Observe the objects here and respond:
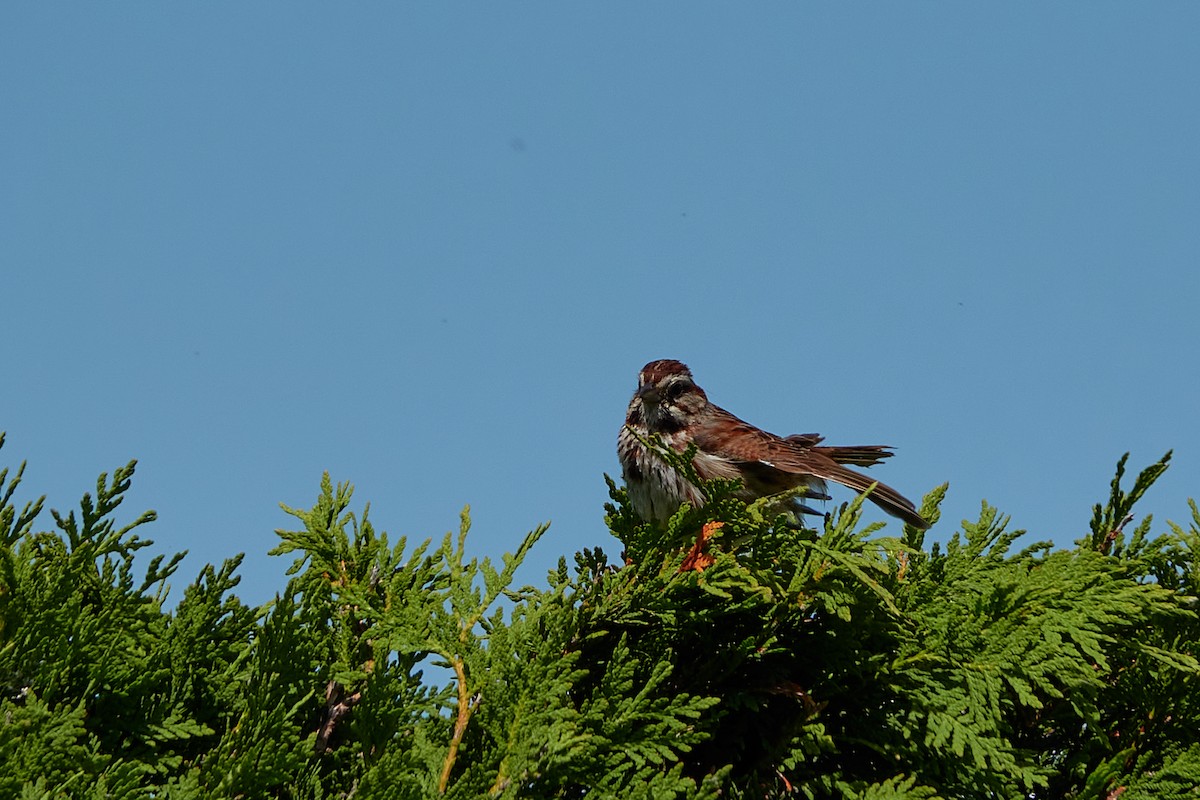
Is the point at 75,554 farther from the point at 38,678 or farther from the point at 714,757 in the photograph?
the point at 714,757

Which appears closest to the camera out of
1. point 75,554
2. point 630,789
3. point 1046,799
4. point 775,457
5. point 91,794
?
point 91,794

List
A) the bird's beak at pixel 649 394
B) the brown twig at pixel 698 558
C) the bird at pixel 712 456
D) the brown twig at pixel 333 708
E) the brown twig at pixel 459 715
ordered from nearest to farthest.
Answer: the brown twig at pixel 459 715 < the brown twig at pixel 333 708 < the brown twig at pixel 698 558 < the bird at pixel 712 456 < the bird's beak at pixel 649 394

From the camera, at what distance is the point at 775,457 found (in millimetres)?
5535

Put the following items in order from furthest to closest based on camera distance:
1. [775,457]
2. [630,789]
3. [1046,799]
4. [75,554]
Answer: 1. [775,457]
2. [1046,799]
3. [75,554]
4. [630,789]

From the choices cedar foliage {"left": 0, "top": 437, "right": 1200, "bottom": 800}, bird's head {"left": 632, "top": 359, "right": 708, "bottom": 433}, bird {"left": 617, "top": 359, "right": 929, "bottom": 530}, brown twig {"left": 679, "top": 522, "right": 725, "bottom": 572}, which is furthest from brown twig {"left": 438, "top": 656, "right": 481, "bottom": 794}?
bird's head {"left": 632, "top": 359, "right": 708, "bottom": 433}

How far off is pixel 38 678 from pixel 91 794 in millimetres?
408

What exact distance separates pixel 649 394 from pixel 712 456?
1.87 ft

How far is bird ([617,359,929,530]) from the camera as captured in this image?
5117 mm

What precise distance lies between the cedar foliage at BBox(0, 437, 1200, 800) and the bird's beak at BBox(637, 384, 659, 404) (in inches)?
99.2

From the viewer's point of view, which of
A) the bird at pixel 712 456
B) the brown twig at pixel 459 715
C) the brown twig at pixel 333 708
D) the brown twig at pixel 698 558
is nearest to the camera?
the brown twig at pixel 459 715

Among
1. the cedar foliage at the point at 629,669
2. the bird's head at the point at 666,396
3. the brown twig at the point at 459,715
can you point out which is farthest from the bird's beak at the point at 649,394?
the brown twig at the point at 459,715

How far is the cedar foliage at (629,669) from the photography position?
267cm

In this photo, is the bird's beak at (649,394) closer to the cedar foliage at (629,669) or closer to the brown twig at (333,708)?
the cedar foliage at (629,669)

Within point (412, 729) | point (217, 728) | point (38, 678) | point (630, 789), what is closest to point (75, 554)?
point (38, 678)
